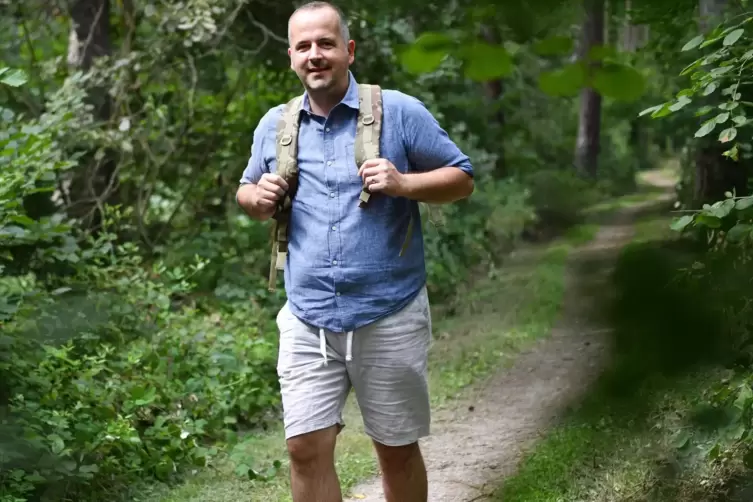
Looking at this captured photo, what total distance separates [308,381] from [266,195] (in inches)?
25.2

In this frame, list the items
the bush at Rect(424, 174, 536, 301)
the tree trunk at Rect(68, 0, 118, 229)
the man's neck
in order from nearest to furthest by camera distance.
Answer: the man's neck
the tree trunk at Rect(68, 0, 118, 229)
the bush at Rect(424, 174, 536, 301)

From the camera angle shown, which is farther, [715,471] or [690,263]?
[715,471]

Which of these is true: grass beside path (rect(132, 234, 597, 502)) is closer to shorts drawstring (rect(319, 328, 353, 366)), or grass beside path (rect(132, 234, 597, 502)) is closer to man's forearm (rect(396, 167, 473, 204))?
man's forearm (rect(396, 167, 473, 204))

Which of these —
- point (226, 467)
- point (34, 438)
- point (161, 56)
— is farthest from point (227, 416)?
point (161, 56)

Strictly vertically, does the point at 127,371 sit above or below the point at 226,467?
above

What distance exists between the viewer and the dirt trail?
1.17 metres

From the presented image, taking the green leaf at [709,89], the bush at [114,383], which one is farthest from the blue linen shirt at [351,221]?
the bush at [114,383]

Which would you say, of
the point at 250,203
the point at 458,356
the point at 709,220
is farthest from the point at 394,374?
the point at 458,356

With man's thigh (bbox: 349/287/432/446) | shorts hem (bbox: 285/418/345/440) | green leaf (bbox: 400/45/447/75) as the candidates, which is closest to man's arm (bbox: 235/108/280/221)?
man's thigh (bbox: 349/287/432/446)

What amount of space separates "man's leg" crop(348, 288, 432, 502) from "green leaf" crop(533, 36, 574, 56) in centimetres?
213

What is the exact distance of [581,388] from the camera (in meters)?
1.17

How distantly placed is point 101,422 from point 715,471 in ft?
10.1

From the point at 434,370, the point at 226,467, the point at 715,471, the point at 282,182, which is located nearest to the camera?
the point at 715,471

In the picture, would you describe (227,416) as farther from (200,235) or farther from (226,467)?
(200,235)
